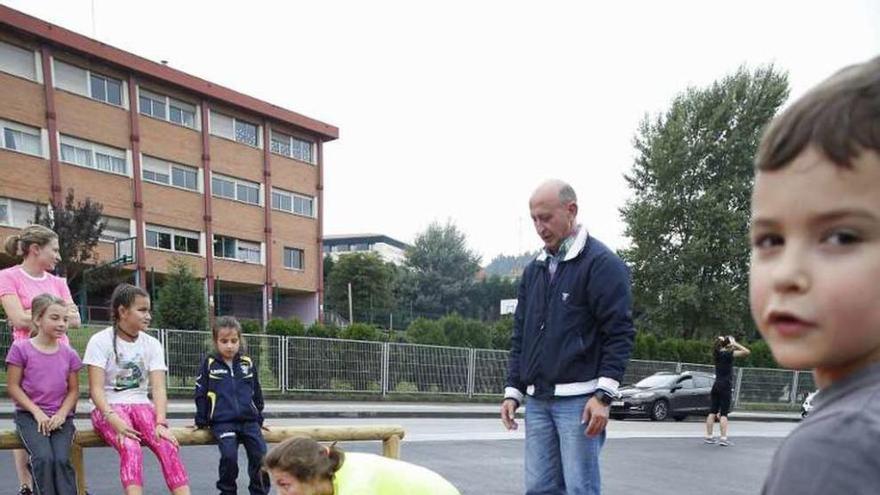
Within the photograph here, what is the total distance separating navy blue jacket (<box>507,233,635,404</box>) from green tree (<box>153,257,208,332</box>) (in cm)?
1726

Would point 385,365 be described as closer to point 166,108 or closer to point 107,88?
point 107,88

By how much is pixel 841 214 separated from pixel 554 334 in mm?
2562

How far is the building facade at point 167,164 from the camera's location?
81.1 ft

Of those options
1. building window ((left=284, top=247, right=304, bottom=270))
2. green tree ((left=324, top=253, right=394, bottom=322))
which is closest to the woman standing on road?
building window ((left=284, top=247, right=304, bottom=270))

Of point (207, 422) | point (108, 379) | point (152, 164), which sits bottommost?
point (207, 422)

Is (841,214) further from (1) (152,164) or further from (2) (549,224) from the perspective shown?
(1) (152,164)

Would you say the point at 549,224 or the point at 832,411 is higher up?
the point at 549,224

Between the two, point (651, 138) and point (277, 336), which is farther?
point (651, 138)

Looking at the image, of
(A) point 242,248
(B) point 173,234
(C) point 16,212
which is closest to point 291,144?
(A) point 242,248

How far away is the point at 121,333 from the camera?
427 centimetres

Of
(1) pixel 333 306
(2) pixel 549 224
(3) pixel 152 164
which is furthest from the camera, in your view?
(1) pixel 333 306

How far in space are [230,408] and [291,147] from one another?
32.4 m

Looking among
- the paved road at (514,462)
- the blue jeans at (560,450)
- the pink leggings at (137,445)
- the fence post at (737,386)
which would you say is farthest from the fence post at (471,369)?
the blue jeans at (560,450)

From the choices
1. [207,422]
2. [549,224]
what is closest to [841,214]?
[549,224]
